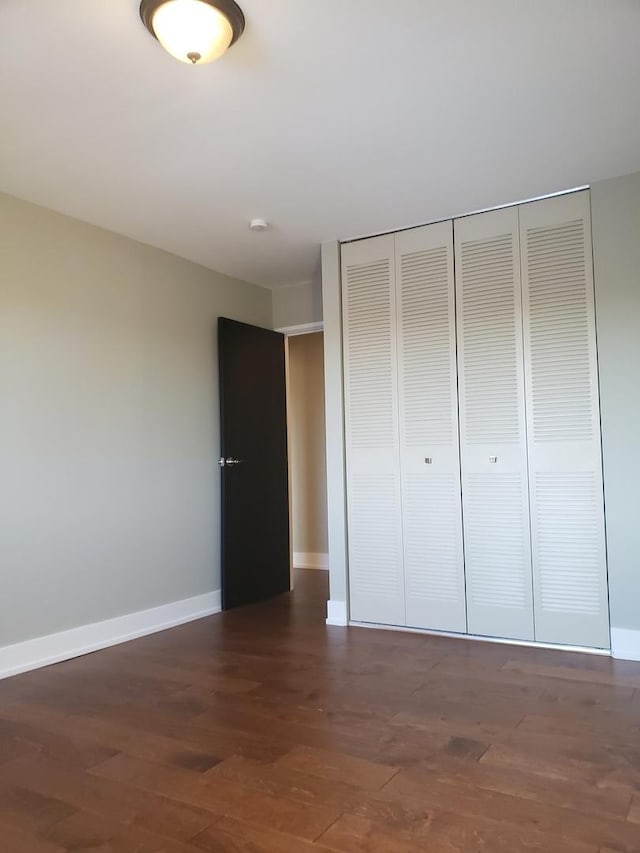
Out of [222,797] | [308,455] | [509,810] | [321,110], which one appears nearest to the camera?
[509,810]

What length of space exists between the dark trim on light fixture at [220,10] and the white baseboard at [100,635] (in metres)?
2.81

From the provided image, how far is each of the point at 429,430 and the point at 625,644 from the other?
1508 millimetres

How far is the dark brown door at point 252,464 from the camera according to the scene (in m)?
4.63

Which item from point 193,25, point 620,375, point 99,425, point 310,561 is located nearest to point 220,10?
point 193,25

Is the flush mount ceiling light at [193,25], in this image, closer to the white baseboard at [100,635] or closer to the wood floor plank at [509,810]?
the wood floor plank at [509,810]

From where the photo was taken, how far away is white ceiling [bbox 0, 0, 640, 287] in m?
2.11

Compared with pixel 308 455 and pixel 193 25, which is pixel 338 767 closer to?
pixel 193 25

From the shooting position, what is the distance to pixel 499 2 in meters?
2.03

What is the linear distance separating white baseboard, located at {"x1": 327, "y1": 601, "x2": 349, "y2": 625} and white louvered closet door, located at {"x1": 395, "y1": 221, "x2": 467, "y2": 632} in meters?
0.40

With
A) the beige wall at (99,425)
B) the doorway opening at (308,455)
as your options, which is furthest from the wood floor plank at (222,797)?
the doorway opening at (308,455)

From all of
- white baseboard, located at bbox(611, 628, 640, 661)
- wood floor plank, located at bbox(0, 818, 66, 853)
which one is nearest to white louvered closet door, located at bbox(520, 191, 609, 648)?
white baseboard, located at bbox(611, 628, 640, 661)

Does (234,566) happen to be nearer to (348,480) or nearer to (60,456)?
(348,480)

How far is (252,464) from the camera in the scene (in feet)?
16.0

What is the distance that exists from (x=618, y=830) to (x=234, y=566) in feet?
10.6
